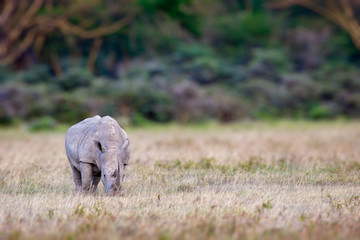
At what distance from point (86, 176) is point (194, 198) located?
1929 millimetres

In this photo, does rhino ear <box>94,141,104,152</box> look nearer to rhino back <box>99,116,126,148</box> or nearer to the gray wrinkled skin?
the gray wrinkled skin

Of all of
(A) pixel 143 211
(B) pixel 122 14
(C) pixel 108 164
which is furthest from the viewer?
(B) pixel 122 14

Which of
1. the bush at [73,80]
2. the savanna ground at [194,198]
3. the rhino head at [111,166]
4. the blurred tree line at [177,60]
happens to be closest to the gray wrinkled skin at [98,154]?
the rhino head at [111,166]

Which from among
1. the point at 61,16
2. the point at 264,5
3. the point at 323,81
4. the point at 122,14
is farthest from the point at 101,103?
the point at 264,5

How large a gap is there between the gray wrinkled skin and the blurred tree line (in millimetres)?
17442

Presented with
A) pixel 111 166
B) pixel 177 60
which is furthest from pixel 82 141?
pixel 177 60

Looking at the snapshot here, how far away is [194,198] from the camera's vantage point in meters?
8.67

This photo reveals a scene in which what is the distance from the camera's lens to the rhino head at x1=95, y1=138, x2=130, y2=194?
8.44 meters

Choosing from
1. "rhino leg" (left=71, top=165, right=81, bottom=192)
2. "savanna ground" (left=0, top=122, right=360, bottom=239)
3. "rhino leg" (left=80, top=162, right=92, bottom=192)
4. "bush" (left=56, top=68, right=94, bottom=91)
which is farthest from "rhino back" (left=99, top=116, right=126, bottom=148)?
"bush" (left=56, top=68, right=94, bottom=91)

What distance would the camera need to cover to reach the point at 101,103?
29.8m

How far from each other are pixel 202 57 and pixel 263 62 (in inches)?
184

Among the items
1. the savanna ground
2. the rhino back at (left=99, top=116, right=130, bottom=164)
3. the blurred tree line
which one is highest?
the rhino back at (left=99, top=116, right=130, bottom=164)

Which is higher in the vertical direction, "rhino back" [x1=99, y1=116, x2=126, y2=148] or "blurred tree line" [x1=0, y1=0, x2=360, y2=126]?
"rhino back" [x1=99, y1=116, x2=126, y2=148]

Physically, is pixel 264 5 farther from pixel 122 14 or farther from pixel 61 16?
pixel 61 16
